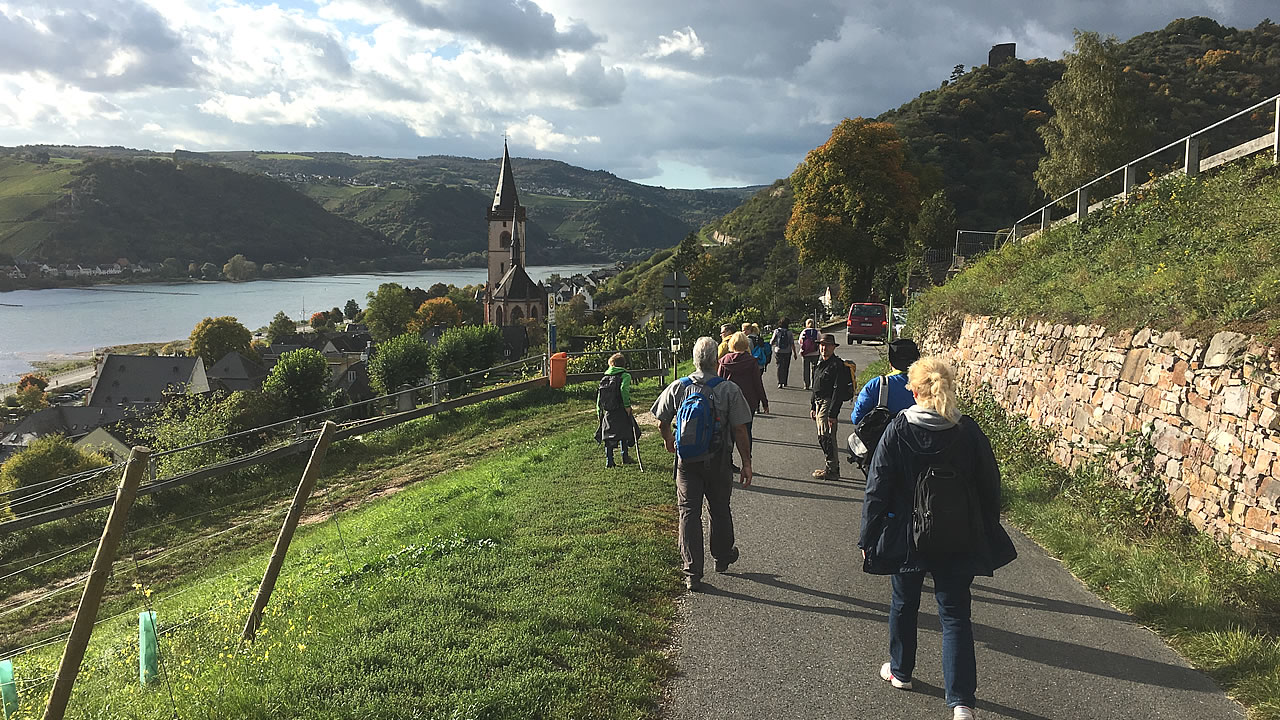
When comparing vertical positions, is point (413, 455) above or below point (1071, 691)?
below

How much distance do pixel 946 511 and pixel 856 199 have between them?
35.8 meters

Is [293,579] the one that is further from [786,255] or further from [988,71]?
[988,71]

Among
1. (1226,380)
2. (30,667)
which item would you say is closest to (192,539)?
(30,667)

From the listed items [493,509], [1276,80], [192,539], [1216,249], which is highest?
[1276,80]

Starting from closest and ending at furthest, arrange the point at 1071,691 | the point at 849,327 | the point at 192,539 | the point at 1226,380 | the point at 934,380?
the point at 934,380, the point at 1071,691, the point at 1226,380, the point at 192,539, the point at 849,327

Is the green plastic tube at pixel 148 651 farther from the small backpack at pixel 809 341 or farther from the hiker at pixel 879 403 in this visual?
the small backpack at pixel 809 341

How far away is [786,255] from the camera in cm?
8425

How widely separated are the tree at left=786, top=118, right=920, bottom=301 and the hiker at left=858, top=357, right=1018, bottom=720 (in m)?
35.4

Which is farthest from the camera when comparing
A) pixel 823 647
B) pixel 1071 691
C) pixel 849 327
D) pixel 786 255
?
pixel 786 255

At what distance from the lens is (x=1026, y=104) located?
7812 centimetres

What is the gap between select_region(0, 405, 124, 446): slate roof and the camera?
2608 inches

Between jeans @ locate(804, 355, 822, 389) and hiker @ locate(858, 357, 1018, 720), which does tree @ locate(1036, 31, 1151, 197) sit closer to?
jeans @ locate(804, 355, 822, 389)

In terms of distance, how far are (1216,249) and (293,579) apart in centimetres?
1070

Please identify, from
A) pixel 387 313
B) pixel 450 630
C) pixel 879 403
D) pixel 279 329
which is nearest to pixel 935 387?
pixel 879 403
